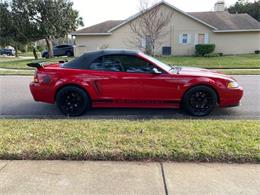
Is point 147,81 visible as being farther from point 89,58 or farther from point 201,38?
point 201,38

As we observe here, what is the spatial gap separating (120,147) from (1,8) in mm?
32283

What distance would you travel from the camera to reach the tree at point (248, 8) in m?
44.2

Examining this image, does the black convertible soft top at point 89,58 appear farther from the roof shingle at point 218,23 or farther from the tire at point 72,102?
the roof shingle at point 218,23

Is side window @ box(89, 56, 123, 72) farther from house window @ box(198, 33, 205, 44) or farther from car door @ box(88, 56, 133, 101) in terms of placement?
house window @ box(198, 33, 205, 44)

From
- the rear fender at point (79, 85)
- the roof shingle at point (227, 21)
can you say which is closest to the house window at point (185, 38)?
the roof shingle at point (227, 21)

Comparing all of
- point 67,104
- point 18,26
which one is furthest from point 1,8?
point 67,104

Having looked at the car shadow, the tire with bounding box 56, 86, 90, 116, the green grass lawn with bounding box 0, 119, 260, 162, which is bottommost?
the car shadow

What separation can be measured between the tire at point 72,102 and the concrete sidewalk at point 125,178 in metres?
2.74

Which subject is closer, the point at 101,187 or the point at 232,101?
the point at 101,187

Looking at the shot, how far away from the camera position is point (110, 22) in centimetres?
3172

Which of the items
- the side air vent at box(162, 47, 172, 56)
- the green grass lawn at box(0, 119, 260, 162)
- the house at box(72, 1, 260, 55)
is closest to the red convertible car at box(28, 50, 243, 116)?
the green grass lawn at box(0, 119, 260, 162)

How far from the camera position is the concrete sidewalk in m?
3.16

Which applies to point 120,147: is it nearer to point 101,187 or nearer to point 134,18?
point 101,187

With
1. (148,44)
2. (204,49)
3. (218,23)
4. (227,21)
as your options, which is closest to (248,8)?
(227,21)
